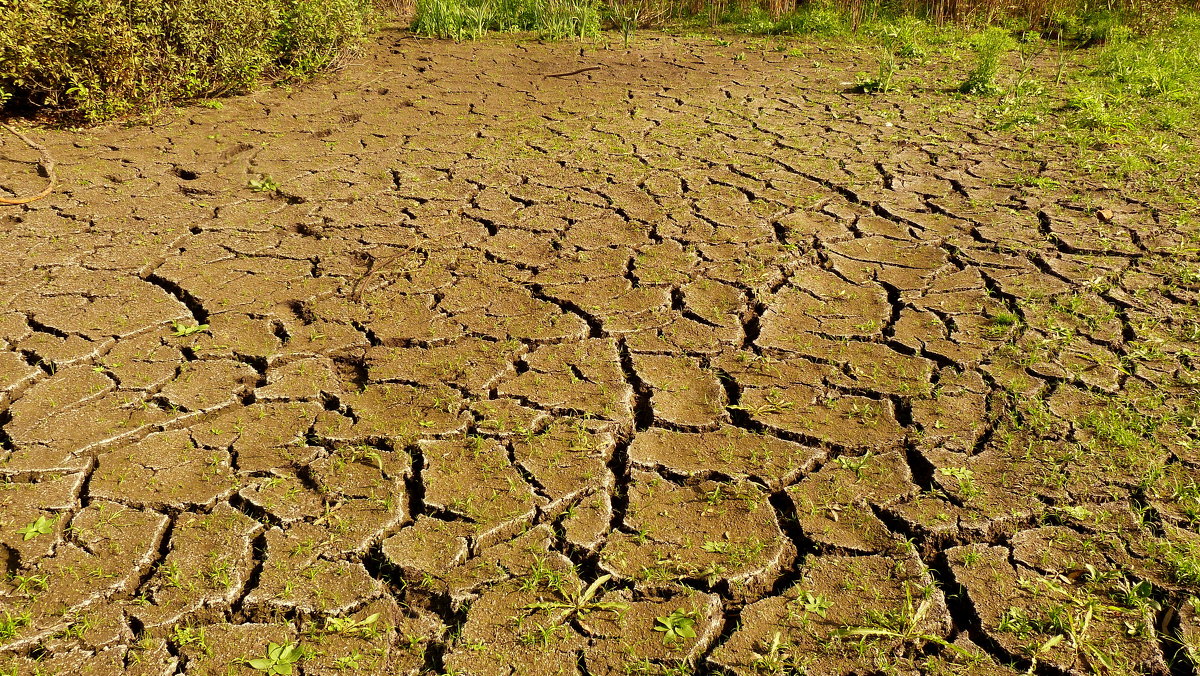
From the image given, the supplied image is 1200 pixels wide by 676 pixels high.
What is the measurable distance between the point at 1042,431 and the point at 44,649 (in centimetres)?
264

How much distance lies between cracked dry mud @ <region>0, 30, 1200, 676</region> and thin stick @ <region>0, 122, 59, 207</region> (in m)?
0.09

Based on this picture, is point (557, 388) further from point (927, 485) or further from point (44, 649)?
point (44, 649)

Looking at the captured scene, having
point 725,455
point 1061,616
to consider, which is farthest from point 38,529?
point 1061,616

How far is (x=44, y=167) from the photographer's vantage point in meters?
4.41

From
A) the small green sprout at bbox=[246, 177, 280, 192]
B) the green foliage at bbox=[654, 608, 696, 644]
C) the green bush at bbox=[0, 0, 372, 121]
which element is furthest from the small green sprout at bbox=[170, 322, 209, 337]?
the green bush at bbox=[0, 0, 372, 121]

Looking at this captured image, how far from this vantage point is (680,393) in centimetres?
280

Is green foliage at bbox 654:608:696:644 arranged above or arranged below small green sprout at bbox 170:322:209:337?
below

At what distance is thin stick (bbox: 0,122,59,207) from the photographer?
13.3ft

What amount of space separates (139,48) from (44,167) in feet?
3.42

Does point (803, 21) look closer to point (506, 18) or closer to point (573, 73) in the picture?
point (573, 73)

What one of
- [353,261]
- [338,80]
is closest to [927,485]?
[353,261]

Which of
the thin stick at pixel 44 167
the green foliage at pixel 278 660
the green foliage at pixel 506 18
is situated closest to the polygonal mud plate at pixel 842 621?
the green foliage at pixel 278 660

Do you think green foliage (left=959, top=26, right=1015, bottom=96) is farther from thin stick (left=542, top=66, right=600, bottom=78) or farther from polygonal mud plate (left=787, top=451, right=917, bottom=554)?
polygonal mud plate (left=787, top=451, right=917, bottom=554)

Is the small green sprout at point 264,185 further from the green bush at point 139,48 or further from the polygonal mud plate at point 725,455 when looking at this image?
the polygonal mud plate at point 725,455
